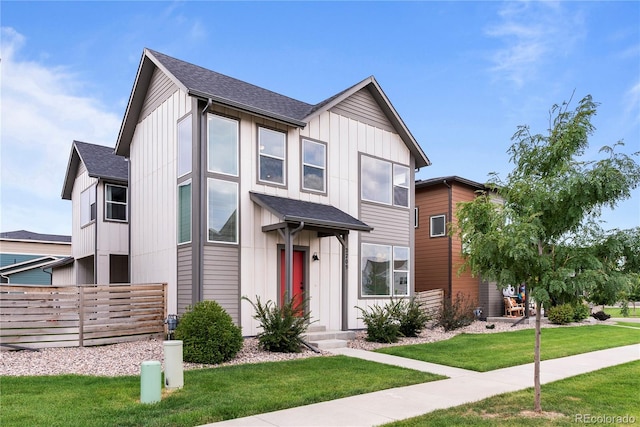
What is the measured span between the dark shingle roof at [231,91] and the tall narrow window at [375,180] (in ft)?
8.48

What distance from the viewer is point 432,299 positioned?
17578 mm

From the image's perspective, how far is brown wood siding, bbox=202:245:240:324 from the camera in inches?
450

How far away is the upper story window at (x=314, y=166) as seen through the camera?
13.7 m

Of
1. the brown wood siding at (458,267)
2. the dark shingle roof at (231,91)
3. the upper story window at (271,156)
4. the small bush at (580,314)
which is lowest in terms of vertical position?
the small bush at (580,314)

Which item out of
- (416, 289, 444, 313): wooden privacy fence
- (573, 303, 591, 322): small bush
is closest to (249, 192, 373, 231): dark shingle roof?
(416, 289, 444, 313): wooden privacy fence

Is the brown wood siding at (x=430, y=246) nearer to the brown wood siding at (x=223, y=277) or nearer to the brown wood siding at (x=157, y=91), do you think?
the brown wood siding at (x=223, y=277)

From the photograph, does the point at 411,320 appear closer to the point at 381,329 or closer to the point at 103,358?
the point at 381,329

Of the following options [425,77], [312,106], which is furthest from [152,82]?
[425,77]

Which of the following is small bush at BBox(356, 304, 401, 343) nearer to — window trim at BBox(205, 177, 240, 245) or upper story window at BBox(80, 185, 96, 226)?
window trim at BBox(205, 177, 240, 245)

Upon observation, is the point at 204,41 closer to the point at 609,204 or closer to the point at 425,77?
the point at 425,77

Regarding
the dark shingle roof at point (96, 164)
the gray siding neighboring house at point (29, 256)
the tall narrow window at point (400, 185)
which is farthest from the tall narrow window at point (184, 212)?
the gray siding neighboring house at point (29, 256)

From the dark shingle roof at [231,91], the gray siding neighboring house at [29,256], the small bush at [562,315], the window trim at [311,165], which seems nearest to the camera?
the dark shingle roof at [231,91]

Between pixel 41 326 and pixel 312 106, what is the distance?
372 inches

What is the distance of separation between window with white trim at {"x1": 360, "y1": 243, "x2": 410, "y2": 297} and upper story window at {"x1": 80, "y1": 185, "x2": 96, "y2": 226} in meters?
10.0
